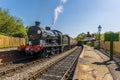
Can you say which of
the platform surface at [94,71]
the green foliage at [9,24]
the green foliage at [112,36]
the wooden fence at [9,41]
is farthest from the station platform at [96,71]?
the green foliage at [9,24]

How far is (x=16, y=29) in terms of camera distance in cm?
6341

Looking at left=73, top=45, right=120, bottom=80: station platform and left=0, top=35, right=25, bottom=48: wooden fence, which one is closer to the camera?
left=73, top=45, right=120, bottom=80: station platform

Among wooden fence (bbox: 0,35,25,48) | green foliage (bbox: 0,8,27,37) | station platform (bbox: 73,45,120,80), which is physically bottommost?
station platform (bbox: 73,45,120,80)

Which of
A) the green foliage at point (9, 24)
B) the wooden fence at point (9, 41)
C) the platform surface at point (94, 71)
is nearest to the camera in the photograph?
the platform surface at point (94, 71)

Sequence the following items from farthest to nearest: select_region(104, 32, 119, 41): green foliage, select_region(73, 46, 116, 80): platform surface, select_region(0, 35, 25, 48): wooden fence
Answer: select_region(0, 35, 25, 48): wooden fence
select_region(104, 32, 119, 41): green foliage
select_region(73, 46, 116, 80): platform surface

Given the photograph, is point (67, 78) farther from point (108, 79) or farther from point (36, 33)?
point (36, 33)

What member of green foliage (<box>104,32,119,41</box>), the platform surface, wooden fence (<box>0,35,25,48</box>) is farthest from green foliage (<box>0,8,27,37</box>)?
the platform surface

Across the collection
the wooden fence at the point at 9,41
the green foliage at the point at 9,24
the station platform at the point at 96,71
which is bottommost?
the station platform at the point at 96,71

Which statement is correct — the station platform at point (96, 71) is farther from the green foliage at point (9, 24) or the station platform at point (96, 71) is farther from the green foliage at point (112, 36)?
the green foliage at point (9, 24)

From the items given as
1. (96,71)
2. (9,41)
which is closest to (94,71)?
(96,71)

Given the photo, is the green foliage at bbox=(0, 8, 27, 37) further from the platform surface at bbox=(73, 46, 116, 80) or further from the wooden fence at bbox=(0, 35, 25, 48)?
the platform surface at bbox=(73, 46, 116, 80)

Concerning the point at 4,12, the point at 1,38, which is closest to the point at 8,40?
the point at 1,38

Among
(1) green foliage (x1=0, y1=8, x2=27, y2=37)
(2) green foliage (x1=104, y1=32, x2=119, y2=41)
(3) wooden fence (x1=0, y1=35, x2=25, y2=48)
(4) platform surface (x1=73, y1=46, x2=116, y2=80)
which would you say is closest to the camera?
(4) platform surface (x1=73, y1=46, x2=116, y2=80)

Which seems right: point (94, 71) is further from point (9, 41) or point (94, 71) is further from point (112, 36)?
point (9, 41)
